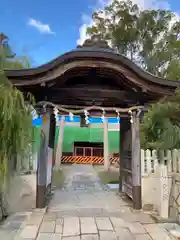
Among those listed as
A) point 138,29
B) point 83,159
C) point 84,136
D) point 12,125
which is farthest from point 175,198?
point 83,159

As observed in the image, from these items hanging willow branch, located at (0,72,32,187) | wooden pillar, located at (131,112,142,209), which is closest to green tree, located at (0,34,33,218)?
hanging willow branch, located at (0,72,32,187)

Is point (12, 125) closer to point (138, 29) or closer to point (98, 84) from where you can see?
point (98, 84)

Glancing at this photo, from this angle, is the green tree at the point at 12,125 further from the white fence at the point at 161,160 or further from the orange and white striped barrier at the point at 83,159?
the orange and white striped barrier at the point at 83,159

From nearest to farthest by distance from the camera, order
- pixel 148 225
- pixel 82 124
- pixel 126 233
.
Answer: pixel 126 233 → pixel 148 225 → pixel 82 124

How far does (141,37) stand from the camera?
1480 centimetres

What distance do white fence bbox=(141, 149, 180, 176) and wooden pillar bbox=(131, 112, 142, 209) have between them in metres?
0.58

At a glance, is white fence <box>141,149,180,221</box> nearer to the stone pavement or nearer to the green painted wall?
the stone pavement

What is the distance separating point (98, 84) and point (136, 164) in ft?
6.99

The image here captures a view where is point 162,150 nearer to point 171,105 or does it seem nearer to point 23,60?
point 171,105

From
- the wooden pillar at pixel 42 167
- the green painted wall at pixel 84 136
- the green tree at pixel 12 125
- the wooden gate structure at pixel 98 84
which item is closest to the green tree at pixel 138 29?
the green painted wall at pixel 84 136

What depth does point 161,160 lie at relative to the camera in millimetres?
5293

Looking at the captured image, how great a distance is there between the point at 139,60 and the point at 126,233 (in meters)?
13.3

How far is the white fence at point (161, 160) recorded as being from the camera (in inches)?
189

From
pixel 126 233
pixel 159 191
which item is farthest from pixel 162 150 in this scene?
pixel 126 233
